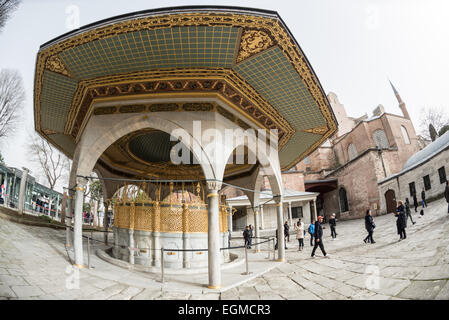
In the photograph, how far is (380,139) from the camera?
26.2 meters

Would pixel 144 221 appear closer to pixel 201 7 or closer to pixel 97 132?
pixel 97 132

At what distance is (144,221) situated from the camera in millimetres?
6781

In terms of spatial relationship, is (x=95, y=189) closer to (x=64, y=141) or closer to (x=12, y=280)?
(x=64, y=141)

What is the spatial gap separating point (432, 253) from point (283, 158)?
6.09m

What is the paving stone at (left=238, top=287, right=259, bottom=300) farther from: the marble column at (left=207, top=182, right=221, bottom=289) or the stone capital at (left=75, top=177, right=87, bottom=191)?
the stone capital at (left=75, top=177, right=87, bottom=191)

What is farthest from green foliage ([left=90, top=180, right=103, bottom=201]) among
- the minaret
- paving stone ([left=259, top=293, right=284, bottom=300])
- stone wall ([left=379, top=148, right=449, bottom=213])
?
the minaret

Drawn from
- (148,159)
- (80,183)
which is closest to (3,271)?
(80,183)

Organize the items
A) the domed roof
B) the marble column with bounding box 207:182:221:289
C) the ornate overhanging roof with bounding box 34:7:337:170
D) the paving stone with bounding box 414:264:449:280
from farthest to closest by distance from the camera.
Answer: the domed roof, the marble column with bounding box 207:182:221:289, the ornate overhanging roof with bounding box 34:7:337:170, the paving stone with bounding box 414:264:449:280

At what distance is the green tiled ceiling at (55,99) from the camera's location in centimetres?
548

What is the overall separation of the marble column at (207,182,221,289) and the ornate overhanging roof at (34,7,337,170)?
82.3 inches

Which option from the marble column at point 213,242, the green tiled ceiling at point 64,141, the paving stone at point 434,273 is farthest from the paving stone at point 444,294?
the green tiled ceiling at point 64,141

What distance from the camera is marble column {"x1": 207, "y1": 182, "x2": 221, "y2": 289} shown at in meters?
4.57

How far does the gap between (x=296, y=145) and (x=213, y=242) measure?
19.1 feet
